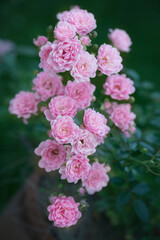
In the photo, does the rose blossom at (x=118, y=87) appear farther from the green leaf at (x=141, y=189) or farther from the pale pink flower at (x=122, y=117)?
the green leaf at (x=141, y=189)

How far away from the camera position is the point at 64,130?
82 centimetres

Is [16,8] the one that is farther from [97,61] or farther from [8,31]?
[97,61]

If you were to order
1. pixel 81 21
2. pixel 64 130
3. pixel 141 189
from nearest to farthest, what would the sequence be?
pixel 64 130 → pixel 81 21 → pixel 141 189

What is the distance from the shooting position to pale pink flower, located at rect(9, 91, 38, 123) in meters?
1.07

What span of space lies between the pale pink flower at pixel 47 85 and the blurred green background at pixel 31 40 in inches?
31.0

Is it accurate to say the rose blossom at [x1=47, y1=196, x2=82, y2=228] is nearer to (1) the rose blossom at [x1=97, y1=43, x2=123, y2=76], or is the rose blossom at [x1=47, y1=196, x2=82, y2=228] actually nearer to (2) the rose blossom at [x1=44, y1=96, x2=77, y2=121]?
(2) the rose blossom at [x1=44, y1=96, x2=77, y2=121]

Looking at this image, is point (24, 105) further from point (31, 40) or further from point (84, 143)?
point (31, 40)

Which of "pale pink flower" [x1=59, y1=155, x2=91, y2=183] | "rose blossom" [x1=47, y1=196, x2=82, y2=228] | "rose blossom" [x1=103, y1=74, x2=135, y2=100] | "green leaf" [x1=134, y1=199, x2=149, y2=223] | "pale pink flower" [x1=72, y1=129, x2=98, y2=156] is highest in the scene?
"rose blossom" [x1=103, y1=74, x2=135, y2=100]

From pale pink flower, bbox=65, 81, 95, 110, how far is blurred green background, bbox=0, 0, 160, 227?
0.89 metres

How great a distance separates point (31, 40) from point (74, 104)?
247 cm

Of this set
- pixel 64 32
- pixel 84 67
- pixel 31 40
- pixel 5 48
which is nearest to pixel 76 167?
pixel 84 67

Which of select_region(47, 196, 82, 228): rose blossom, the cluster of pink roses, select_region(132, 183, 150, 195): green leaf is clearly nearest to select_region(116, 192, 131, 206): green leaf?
select_region(132, 183, 150, 195): green leaf

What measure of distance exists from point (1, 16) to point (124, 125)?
9.86ft

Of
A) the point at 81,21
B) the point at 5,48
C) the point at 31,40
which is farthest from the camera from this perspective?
the point at 31,40
